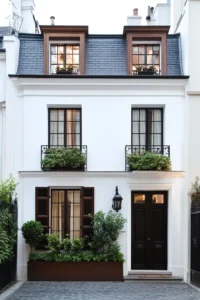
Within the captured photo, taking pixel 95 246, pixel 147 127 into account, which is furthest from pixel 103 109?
pixel 95 246

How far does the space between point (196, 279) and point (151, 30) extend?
8781 millimetres

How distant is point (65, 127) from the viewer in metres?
17.8

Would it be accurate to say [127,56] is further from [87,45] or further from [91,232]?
[91,232]

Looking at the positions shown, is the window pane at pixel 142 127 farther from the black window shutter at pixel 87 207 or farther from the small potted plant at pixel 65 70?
the small potted plant at pixel 65 70

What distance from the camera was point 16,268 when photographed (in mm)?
16750

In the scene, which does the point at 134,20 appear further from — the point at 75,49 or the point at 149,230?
the point at 149,230

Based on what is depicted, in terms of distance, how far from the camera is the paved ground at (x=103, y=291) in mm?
13445

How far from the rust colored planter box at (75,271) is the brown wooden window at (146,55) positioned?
7210 millimetres

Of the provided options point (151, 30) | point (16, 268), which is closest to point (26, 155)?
point (16, 268)

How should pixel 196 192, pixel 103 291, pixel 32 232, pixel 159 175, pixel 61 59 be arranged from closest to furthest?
pixel 103 291, pixel 32 232, pixel 196 192, pixel 159 175, pixel 61 59

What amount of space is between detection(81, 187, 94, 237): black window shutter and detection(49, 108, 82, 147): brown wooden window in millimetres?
1739

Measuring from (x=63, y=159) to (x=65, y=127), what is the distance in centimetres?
149

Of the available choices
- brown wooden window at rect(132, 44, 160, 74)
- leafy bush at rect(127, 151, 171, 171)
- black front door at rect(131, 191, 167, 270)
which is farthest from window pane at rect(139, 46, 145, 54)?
black front door at rect(131, 191, 167, 270)

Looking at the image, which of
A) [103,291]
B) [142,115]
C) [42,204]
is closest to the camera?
[103,291]
